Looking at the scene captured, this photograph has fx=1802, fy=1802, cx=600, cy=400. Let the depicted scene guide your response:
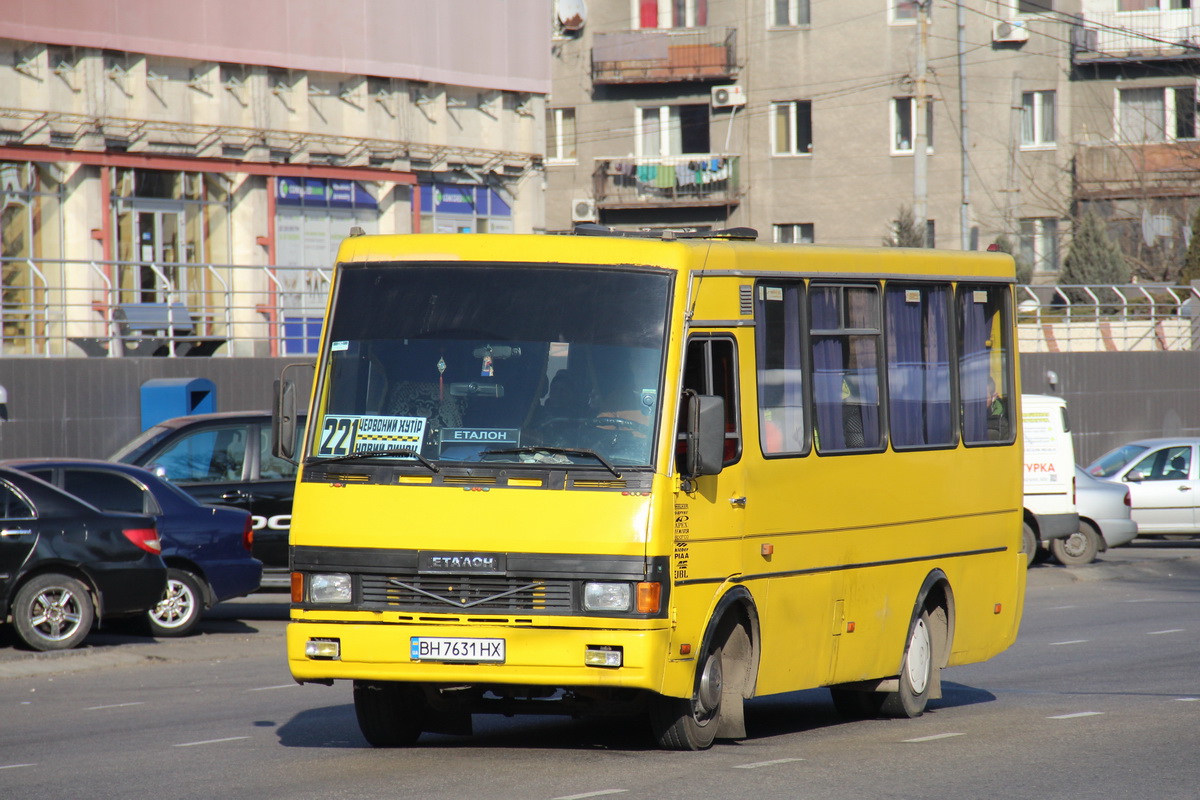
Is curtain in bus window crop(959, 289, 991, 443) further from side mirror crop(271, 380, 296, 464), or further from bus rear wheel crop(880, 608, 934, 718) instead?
side mirror crop(271, 380, 296, 464)

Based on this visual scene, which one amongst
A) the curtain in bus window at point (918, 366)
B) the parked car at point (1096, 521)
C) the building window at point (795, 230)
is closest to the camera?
the curtain in bus window at point (918, 366)

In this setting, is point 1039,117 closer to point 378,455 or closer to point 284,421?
point 284,421

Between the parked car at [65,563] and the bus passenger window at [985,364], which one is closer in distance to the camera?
the bus passenger window at [985,364]

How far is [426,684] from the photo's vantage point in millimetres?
9000

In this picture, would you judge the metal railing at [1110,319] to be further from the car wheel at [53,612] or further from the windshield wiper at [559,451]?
the windshield wiper at [559,451]

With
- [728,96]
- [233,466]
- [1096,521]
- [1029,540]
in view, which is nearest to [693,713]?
[233,466]

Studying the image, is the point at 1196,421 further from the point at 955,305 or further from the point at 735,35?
the point at 955,305

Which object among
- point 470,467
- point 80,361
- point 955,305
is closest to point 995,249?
point 955,305

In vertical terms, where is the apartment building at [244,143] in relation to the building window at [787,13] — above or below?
below

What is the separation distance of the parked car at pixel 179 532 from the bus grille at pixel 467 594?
24.6 feet

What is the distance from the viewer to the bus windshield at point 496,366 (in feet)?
28.4

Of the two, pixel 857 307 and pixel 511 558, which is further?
pixel 857 307

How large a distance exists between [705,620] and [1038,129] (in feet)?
143

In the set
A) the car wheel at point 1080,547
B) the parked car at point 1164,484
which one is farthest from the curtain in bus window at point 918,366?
the parked car at point 1164,484
